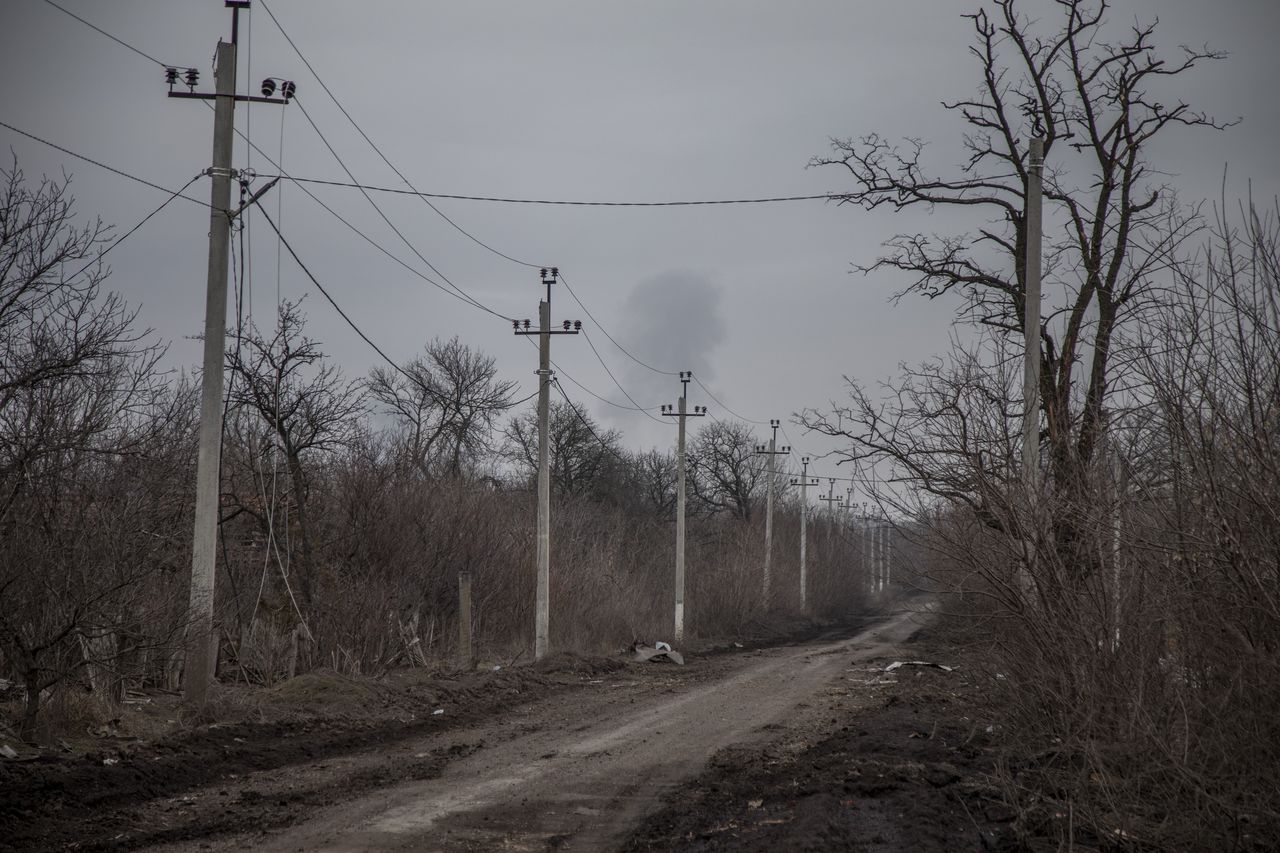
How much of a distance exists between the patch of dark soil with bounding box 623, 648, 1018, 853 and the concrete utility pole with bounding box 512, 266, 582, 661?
11033 millimetres

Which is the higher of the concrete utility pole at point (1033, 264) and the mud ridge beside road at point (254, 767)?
the concrete utility pole at point (1033, 264)

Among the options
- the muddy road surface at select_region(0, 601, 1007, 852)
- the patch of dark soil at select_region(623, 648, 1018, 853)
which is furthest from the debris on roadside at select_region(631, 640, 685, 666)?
the patch of dark soil at select_region(623, 648, 1018, 853)

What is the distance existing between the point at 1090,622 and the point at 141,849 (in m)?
6.83

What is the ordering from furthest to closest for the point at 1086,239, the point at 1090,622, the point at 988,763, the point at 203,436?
the point at 1086,239 → the point at 203,436 → the point at 988,763 → the point at 1090,622

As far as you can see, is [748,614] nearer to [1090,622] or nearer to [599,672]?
[599,672]

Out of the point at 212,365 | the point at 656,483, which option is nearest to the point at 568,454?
the point at 656,483

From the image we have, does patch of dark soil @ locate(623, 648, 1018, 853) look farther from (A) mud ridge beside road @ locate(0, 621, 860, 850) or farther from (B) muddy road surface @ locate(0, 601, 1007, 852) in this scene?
(A) mud ridge beside road @ locate(0, 621, 860, 850)

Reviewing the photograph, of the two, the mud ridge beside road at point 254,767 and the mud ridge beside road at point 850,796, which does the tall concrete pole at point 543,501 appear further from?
the mud ridge beside road at point 850,796

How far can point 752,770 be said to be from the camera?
34.4 ft

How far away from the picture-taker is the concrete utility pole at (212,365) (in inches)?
484

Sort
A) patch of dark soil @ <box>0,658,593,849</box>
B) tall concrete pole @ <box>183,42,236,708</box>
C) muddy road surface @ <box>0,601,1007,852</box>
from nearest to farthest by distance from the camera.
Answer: muddy road surface @ <box>0,601,1007,852</box>
patch of dark soil @ <box>0,658,593,849</box>
tall concrete pole @ <box>183,42,236,708</box>

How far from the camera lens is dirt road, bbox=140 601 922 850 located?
25.2 ft

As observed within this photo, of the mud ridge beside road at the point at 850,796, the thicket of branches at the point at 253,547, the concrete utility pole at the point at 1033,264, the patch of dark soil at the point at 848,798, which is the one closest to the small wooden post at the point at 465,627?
the thicket of branches at the point at 253,547

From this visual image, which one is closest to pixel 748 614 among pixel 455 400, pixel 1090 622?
pixel 455 400
